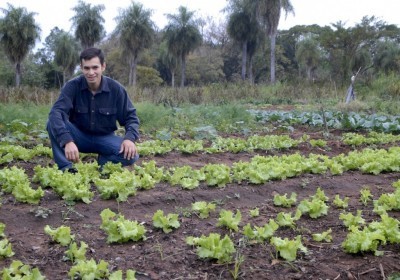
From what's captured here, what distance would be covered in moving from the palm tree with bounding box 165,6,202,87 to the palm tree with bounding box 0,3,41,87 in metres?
10.8

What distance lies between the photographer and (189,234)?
109 inches

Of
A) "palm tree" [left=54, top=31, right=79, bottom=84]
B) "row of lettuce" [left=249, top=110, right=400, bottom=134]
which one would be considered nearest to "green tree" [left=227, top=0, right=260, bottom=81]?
"palm tree" [left=54, top=31, right=79, bottom=84]

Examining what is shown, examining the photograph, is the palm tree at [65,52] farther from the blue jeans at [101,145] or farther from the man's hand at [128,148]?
the man's hand at [128,148]

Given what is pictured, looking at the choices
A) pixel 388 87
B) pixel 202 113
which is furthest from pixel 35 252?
pixel 388 87

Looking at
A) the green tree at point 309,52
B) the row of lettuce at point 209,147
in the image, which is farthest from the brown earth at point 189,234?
the green tree at point 309,52

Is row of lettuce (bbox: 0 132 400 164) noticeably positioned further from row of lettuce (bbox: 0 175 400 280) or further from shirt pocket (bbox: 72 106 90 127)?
row of lettuce (bbox: 0 175 400 280)

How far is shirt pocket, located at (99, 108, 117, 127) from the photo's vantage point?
14.2ft

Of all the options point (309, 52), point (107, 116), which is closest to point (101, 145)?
point (107, 116)

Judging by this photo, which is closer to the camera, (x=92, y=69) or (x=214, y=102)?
(x=92, y=69)

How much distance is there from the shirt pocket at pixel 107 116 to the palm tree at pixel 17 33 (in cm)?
2778

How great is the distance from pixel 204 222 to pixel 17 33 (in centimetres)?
3082

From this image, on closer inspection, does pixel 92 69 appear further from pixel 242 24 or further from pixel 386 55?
pixel 386 55

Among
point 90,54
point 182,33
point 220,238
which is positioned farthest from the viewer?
point 182,33

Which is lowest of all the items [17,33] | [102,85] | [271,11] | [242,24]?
[102,85]
